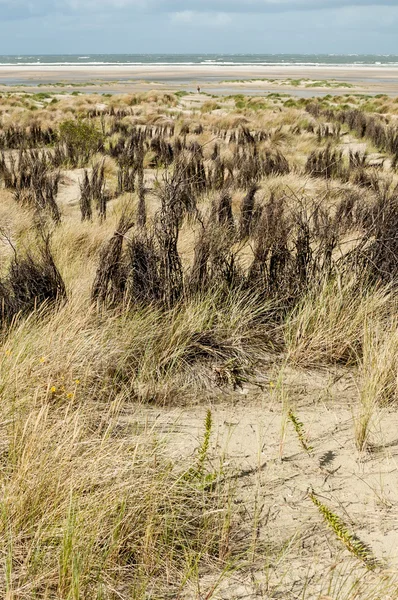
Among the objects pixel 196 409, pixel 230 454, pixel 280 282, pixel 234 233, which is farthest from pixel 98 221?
pixel 230 454

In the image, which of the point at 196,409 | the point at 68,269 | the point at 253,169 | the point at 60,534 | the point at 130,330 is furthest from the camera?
the point at 253,169

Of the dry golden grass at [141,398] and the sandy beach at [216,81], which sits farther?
the sandy beach at [216,81]

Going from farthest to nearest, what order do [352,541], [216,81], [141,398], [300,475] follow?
1. [216,81]
2. [141,398]
3. [300,475]
4. [352,541]

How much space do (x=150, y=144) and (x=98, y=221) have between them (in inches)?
257

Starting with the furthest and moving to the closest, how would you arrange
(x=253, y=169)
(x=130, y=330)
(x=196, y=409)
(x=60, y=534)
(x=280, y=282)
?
(x=253, y=169) → (x=280, y=282) → (x=130, y=330) → (x=196, y=409) → (x=60, y=534)

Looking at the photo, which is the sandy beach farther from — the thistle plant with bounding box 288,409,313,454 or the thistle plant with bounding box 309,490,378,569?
the thistle plant with bounding box 309,490,378,569

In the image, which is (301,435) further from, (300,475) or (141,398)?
(141,398)

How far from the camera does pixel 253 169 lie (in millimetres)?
10312

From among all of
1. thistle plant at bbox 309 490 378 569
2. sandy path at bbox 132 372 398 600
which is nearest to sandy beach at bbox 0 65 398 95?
sandy path at bbox 132 372 398 600

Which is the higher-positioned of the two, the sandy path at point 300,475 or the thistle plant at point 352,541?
the thistle plant at point 352,541

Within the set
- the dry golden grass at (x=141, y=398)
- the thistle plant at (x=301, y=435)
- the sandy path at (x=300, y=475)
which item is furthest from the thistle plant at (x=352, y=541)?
the thistle plant at (x=301, y=435)

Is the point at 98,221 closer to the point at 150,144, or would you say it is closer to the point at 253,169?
the point at 253,169

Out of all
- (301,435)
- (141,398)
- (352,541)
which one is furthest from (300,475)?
(141,398)

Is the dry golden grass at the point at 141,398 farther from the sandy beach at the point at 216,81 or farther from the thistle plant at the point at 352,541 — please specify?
the sandy beach at the point at 216,81
